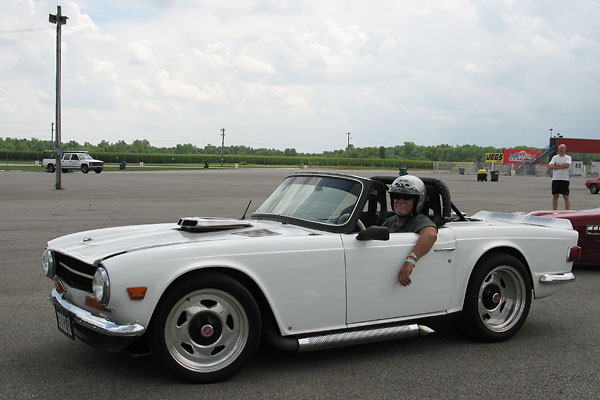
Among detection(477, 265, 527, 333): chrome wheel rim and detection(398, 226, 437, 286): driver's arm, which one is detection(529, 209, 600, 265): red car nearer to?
detection(477, 265, 527, 333): chrome wheel rim

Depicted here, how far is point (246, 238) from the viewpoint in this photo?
12.5 feet

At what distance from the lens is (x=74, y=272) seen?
3.77m

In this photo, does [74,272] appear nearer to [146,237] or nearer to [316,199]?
[146,237]

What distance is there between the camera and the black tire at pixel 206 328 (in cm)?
346

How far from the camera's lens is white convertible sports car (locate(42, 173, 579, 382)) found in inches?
136

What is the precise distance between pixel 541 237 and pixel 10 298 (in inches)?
203

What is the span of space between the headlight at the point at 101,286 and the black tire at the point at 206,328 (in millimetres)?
320

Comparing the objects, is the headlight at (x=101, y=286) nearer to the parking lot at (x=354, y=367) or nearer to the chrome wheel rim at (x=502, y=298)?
the parking lot at (x=354, y=367)

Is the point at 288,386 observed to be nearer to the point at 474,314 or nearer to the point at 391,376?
the point at 391,376

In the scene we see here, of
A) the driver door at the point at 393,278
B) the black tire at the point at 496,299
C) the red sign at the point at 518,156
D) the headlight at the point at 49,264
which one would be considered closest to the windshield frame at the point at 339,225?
the driver door at the point at 393,278

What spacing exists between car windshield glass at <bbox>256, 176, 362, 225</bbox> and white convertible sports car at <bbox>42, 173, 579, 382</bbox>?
0.01 m

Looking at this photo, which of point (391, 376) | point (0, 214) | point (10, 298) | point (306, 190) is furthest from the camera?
point (0, 214)

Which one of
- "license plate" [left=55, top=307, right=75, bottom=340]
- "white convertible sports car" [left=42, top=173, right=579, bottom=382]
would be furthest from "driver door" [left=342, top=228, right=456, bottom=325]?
"license plate" [left=55, top=307, right=75, bottom=340]

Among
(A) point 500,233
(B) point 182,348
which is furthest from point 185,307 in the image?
(A) point 500,233
